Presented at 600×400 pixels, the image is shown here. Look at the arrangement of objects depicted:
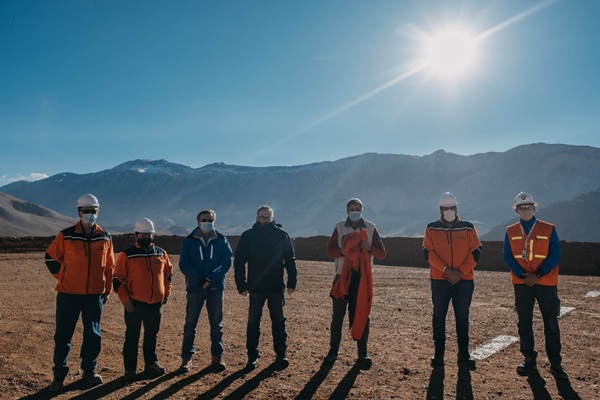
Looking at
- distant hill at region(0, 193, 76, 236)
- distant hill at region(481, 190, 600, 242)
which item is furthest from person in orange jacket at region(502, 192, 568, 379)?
distant hill at region(0, 193, 76, 236)

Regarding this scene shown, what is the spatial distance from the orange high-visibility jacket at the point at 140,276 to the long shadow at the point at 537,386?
14.5 feet

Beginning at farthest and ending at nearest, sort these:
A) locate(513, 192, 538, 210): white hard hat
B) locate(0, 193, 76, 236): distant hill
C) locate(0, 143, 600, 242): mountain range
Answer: locate(0, 143, 600, 242): mountain range, locate(0, 193, 76, 236): distant hill, locate(513, 192, 538, 210): white hard hat

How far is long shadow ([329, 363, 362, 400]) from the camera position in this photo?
207 inches

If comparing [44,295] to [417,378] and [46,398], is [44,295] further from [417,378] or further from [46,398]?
[417,378]

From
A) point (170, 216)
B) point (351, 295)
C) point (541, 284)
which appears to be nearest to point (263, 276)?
point (351, 295)

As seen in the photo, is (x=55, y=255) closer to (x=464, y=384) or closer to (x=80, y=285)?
(x=80, y=285)

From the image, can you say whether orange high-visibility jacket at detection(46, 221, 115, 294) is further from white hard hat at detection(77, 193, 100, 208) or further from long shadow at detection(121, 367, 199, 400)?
long shadow at detection(121, 367, 199, 400)

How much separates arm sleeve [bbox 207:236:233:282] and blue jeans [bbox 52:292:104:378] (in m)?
1.33

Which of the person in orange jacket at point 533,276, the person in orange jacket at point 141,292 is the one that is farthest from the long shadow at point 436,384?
the person in orange jacket at point 141,292

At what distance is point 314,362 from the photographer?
6.58 meters

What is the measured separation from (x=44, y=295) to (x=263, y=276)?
967 cm

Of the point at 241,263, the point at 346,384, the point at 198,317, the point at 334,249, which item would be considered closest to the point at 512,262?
the point at 334,249

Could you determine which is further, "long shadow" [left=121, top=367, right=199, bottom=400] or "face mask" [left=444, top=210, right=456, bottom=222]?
"face mask" [left=444, top=210, right=456, bottom=222]

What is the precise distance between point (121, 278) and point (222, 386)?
1754 millimetres
